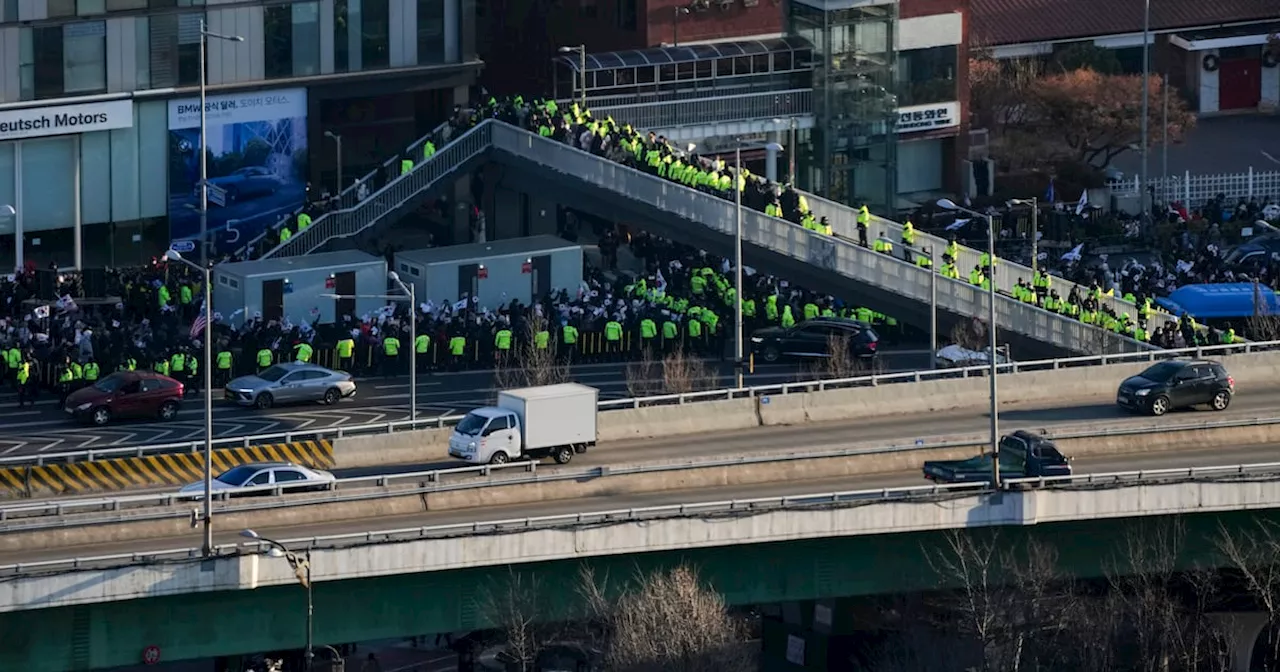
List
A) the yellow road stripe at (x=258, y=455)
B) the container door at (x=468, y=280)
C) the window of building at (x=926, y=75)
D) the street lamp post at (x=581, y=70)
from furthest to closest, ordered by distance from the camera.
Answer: the window of building at (x=926, y=75), the street lamp post at (x=581, y=70), the container door at (x=468, y=280), the yellow road stripe at (x=258, y=455)

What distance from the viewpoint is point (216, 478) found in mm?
79188

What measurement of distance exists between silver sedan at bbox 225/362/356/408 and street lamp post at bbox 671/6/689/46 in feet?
97.6

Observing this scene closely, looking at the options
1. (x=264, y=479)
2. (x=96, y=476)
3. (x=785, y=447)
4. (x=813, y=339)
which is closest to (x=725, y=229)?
(x=813, y=339)

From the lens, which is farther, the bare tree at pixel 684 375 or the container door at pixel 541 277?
the container door at pixel 541 277

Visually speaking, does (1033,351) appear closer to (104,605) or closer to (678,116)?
(678,116)

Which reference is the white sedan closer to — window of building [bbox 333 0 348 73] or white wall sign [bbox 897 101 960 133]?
window of building [bbox 333 0 348 73]

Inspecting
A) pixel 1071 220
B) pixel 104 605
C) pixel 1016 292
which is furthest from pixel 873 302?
pixel 104 605

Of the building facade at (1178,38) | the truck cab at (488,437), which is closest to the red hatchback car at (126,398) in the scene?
the truck cab at (488,437)

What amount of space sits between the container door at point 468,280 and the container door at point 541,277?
1.84m

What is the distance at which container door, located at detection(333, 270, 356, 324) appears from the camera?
339 feet

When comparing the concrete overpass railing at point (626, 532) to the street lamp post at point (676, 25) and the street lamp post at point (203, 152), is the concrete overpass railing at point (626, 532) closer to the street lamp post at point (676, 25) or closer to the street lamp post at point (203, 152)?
the street lamp post at point (203, 152)

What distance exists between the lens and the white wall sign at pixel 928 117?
Result: 124 m

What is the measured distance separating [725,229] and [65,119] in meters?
21.8

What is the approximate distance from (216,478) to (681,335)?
24.1 m
